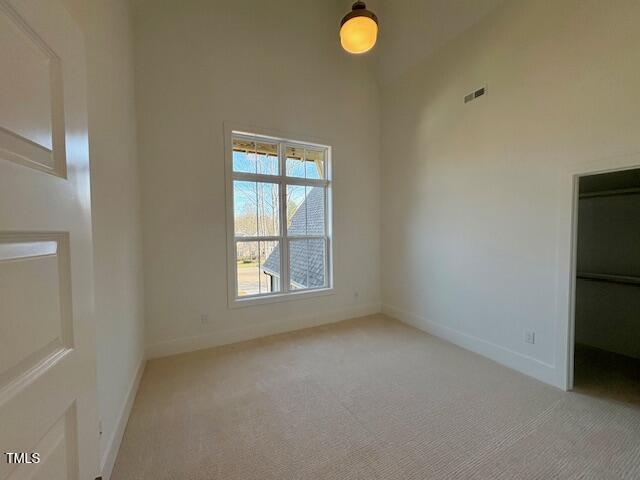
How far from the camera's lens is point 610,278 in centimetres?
297

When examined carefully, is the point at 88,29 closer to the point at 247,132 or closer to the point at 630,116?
the point at 247,132

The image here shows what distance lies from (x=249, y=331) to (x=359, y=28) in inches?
133

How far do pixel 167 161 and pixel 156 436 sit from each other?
257 cm

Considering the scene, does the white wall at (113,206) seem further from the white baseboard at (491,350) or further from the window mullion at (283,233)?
the white baseboard at (491,350)

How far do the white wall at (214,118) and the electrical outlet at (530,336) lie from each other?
2.27 meters

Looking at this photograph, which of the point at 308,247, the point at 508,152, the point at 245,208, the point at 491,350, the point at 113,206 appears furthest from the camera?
the point at 308,247

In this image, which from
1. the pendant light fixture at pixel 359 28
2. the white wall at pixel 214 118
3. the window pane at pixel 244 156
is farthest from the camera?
the window pane at pixel 244 156

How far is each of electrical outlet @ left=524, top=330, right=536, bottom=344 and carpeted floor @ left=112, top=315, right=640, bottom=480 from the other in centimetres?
35

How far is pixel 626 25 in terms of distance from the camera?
77.3 inches

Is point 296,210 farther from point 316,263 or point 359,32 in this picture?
point 359,32

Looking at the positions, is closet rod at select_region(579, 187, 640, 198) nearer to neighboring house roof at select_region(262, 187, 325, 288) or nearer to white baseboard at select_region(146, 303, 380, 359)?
white baseboard at select_region(146, 303, 380, 359)

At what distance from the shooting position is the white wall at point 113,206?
150 centimetres

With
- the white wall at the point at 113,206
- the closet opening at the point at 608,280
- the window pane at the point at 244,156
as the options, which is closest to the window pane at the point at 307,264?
the window pane at the point at 244,156

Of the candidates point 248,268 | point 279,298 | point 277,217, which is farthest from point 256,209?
point 279,298
